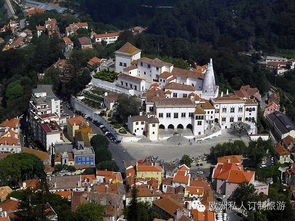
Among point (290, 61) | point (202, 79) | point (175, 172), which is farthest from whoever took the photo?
point (290, 61)

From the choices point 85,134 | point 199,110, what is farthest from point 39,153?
point 199,110

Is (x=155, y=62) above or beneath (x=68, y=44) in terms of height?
above

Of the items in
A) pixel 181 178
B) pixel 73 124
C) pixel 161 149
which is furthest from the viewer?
pixel 73 124

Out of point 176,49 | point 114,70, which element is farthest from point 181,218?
point 176,49

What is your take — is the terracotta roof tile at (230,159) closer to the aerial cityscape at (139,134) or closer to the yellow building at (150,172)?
the aerial cityscape at (139,134)

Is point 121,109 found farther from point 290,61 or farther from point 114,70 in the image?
point 290,61

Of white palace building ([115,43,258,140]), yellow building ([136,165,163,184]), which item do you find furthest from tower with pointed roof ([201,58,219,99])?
yellow building ([136,165,163,184])

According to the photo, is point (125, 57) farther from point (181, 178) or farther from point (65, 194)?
point (65, 194)

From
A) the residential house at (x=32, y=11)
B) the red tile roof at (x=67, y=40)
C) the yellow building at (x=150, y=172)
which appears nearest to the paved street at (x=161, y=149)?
the yellow building at (x=150, y=172)
